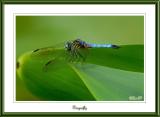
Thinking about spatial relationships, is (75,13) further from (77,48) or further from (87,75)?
(87,75)

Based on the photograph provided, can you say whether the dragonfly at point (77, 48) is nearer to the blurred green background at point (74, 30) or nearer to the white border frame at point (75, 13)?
the blurred green background at point (74, 30)

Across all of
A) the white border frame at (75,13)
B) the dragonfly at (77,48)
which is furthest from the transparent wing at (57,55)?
the white border frame at (75,13)

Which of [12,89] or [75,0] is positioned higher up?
[75,0]

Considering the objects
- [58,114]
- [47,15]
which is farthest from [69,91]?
[47,15]

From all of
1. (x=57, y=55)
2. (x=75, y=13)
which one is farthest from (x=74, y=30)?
(x=57, y=55)

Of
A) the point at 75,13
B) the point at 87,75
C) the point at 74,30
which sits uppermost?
the point at 75,13

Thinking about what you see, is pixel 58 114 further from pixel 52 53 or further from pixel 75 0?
pixel 75 0
